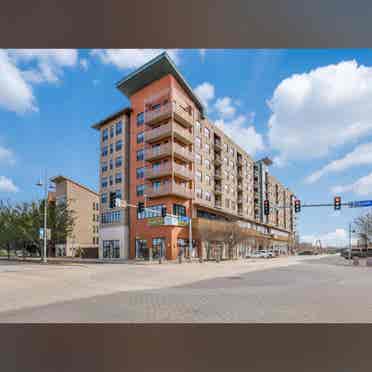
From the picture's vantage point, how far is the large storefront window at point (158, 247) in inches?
1443

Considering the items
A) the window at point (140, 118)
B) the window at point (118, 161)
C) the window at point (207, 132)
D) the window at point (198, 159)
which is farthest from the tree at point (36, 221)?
the window at point (207, 132)

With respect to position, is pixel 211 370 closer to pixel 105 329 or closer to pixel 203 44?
pixel 105 329

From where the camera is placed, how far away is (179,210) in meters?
38.3

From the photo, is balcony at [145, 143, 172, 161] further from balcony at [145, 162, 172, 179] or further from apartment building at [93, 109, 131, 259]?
apartment building at [93, 109, 131, 259]

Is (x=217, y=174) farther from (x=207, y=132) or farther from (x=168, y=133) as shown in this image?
(x=168, y=133)

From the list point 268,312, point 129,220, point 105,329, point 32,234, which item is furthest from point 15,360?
point 129,220

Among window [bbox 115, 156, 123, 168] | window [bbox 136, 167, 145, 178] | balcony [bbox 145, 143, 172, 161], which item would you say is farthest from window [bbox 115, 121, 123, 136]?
window [bbox 136, 167, 145, 178]

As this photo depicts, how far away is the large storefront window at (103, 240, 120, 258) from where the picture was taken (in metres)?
40.9

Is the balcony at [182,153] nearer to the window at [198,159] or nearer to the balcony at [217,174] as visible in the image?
the window at [198,159]

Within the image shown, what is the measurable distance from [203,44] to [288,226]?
90998 mm

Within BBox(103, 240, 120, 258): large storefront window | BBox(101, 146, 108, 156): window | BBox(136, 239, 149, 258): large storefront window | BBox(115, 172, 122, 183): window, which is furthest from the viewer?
BBox(101, 146, 108, 156): window

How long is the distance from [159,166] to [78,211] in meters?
26.0

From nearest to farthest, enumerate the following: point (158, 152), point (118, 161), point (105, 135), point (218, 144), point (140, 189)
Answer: point (158, 152) < point (140, 189) < point (118, 161) < point (105, 135) < point (218, 144)

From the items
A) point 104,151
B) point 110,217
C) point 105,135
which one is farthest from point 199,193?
point 105,135
